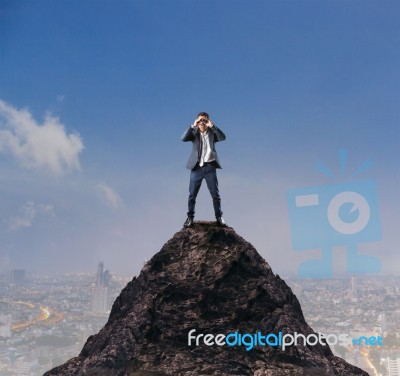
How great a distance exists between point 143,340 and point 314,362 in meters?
3.19

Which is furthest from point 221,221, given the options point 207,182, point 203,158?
point 203,158

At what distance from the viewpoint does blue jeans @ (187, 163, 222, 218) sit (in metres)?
10.2

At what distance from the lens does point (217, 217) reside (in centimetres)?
1002

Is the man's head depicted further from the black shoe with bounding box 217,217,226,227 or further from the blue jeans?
the black shoe with bounding box 217,217,226,227

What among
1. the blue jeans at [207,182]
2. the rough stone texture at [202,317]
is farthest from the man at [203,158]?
the rough stone texture at [202,317]

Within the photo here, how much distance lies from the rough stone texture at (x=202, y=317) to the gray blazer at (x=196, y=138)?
1.92 m

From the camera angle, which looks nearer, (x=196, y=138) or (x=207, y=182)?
(x=207, y=182)

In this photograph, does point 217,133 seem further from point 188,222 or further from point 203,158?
point 188,222

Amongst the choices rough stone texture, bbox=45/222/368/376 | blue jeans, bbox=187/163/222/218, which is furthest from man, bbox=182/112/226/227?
rough stone texture, bbox=45/222/368/376

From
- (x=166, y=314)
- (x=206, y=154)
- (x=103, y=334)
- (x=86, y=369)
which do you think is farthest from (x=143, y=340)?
(x=206, y=154)

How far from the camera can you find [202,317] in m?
7.99

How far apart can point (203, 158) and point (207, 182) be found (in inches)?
23.7

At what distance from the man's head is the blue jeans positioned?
935mm

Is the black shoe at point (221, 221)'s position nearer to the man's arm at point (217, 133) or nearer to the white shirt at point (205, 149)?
the white shirt at point (205, 149)
